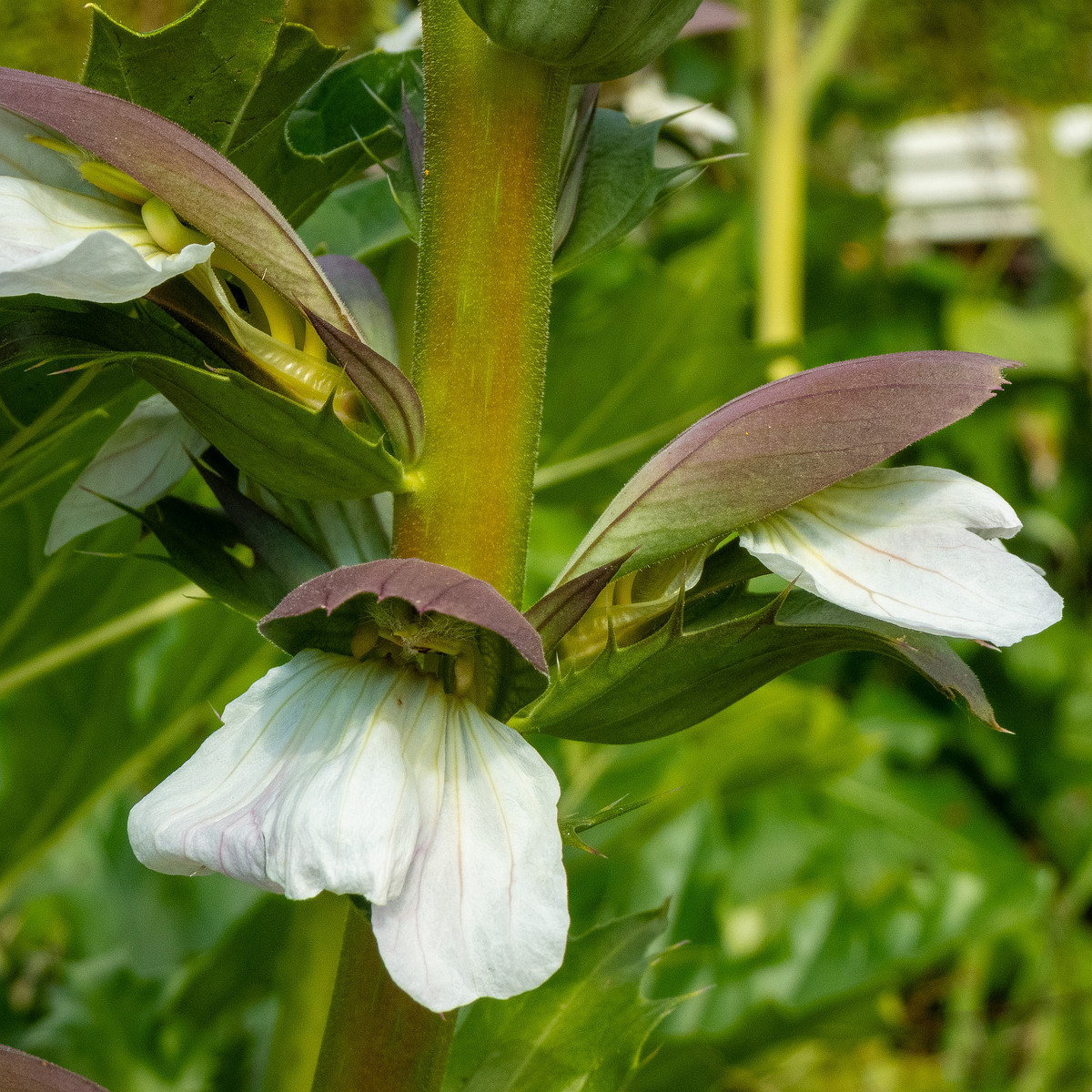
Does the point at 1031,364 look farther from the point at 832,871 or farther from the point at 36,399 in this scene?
the point at 36,399

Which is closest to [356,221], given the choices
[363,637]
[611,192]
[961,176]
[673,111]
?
[611,192]

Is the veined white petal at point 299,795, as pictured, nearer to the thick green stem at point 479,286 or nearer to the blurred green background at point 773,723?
the thick green stem at point 479,286

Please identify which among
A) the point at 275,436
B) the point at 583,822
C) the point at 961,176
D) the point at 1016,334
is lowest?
the point at 1016,334

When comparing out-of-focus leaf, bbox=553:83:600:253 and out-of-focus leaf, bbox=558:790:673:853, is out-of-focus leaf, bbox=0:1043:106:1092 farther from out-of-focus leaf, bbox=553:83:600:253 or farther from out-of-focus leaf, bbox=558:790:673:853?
out-of-focus leaf, bbox=553:83:600:253

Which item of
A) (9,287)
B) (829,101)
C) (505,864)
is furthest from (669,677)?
(829,101)

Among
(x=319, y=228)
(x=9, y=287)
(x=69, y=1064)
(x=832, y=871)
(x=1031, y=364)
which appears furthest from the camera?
(x=1031, y=364)

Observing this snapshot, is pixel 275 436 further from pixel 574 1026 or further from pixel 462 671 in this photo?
pixel 574 1026

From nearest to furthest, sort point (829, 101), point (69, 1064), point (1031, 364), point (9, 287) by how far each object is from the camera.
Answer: point (9, 287) < point (69, 1064) < point (829, 101) < point (1031, 364)
